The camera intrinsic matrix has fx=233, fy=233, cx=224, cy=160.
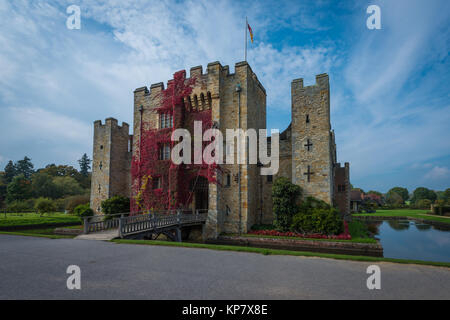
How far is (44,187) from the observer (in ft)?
140

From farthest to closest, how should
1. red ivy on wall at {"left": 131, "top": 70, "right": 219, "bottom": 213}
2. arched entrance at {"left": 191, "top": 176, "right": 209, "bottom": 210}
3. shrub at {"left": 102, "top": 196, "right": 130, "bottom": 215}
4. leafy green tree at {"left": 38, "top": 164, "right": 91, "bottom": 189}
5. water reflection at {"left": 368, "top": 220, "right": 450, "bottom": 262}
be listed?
leafy green tree at {"left": 38, "top": 164, "right": 91, "bottom": 189}
shrub at {"left": 102, "top": 196, "right": 130, "bottom": 215}
arched entrance at {"left": 191, "top": 176, "right": 209, "bottom": 210}
red ivy on wall at {"left": 131, "top": 70, "right": 219, "bottom": 213}
water reflection at {"left": 368, "top": 220, "right": 450, "bottom": 262}

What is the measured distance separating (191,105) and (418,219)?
1339 inches

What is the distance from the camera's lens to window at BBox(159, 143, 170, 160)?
19234 mm

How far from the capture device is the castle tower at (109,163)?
23795 millimetres

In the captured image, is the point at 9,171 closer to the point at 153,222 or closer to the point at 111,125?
the point at 111,125

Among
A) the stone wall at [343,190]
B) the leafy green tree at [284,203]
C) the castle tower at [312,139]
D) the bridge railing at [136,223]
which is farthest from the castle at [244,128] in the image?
the stone wall at [343,190]

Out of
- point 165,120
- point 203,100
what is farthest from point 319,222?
point 165,120

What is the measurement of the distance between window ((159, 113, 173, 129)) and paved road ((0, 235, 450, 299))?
13598 millimetres

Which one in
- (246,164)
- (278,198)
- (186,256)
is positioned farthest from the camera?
(246,164)

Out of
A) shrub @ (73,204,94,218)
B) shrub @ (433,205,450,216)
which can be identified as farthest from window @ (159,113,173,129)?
shrub @ (433,205,450,216)

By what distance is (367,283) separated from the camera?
4.80m

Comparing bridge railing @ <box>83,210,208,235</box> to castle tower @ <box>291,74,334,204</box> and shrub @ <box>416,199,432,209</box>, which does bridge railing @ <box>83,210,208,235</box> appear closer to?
castle tower @ <box>291,74,334,204</box>

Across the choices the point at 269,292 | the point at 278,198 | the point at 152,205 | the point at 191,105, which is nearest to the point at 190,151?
the point at 191,105
